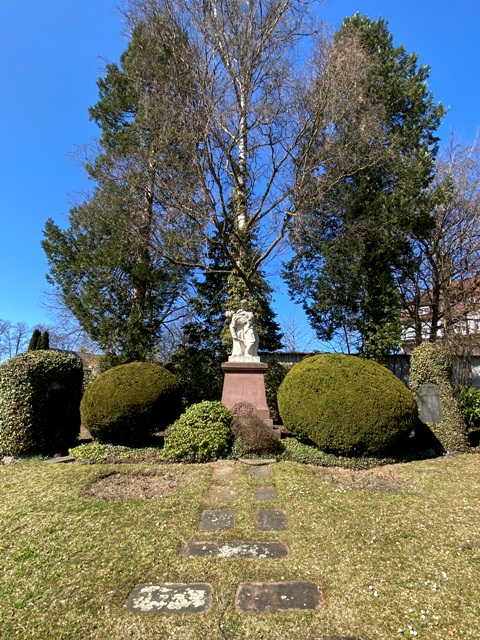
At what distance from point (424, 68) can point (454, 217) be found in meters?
4.90

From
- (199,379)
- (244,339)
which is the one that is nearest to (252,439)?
(244,339)

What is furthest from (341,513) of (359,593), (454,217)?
(454,217)

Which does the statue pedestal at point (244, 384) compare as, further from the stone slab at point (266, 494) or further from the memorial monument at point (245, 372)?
the stone slab at point (266, 494)

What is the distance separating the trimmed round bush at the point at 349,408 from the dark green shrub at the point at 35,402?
405 centimetres

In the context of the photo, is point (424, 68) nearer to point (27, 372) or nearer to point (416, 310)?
point (416, 310)

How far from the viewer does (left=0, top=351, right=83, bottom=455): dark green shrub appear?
5.97 meters

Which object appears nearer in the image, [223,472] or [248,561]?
[248,561]

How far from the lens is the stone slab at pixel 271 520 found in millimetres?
3305

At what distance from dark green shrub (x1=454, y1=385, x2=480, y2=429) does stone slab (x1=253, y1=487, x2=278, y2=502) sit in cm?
A: 560

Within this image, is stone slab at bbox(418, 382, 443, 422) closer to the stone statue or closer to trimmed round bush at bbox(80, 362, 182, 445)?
the stone statue

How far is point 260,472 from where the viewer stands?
512 cm

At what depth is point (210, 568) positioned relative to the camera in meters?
2.59

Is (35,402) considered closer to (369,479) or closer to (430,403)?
(369,479)

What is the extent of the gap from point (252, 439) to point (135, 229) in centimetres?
705
